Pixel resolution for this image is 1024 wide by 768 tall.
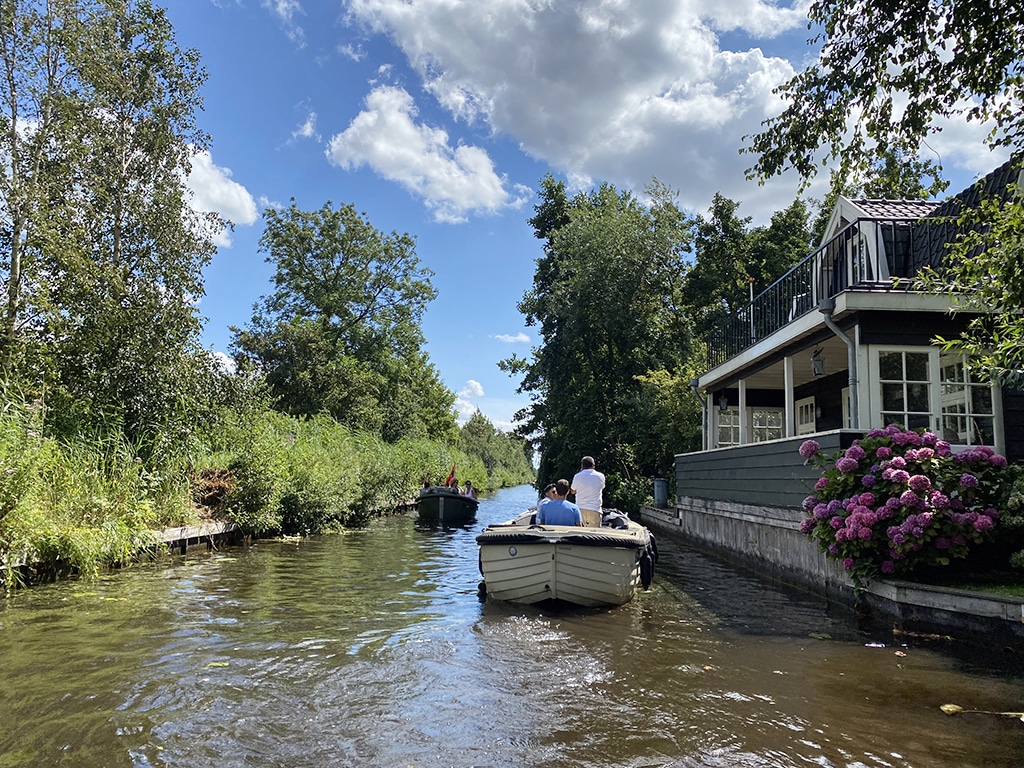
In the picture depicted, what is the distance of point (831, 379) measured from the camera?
55.7 ft

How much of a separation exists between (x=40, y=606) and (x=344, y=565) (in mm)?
5673

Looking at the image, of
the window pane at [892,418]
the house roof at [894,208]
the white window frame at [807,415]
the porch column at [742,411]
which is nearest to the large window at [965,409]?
the window pane at [892,418]

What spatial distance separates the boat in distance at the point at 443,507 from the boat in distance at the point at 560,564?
627 inches

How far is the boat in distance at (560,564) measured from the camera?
9.44 meters

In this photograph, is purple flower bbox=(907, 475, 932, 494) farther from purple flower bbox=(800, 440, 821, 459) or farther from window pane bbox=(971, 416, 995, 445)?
window pane bbox=(971, 416, 995, 445)

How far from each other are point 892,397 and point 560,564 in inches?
221

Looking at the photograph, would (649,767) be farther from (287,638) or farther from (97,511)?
(97,511)

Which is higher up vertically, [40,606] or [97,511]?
[97,511]

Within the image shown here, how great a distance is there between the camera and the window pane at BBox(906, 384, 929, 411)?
10.8 m

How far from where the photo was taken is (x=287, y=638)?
775cm

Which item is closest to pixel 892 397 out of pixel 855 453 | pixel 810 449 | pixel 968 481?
pixel 810 449

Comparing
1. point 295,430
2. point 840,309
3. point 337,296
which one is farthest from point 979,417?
point 337,296

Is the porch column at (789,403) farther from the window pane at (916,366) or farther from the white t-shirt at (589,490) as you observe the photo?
the white t-shirt at (589,490)

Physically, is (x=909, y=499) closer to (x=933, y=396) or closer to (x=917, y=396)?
(x=933, y=396)
